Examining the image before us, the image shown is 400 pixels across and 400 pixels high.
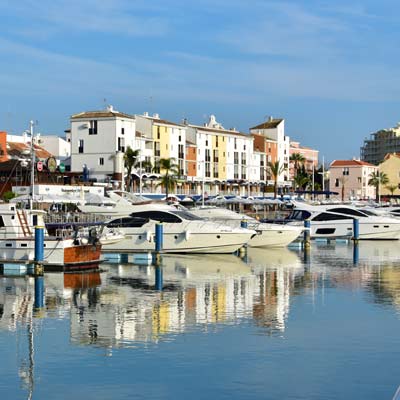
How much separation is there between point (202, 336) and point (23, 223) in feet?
58.8

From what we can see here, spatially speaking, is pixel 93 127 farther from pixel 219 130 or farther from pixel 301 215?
pixel 301 215

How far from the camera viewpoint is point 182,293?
3158 centimetres

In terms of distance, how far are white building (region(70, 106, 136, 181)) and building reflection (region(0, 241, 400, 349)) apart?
5503 centimetres

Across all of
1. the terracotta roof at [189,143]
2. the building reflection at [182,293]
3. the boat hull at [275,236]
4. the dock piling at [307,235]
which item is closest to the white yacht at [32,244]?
the building reflection at [182,293]

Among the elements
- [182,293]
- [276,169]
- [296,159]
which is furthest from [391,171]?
[182,293]

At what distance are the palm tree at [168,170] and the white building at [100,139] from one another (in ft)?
13.5

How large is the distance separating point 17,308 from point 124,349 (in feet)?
26.3

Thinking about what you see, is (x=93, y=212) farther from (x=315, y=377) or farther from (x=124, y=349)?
(x=315, y=377)

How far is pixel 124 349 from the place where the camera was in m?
21.0

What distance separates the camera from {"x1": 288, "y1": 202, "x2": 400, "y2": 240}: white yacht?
60.0 metres

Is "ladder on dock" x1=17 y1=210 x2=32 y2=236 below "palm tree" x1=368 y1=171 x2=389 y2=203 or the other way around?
below

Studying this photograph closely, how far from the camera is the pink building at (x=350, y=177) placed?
153 m

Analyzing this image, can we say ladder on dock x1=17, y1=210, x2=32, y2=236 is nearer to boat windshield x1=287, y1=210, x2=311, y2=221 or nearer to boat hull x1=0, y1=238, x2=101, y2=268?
boat hull x1=0, y1=238, x2=101, y2=268

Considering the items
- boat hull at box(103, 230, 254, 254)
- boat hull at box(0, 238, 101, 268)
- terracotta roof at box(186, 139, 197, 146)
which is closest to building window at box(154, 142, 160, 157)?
terracotta roof at box(186, 139, 197, 146)
